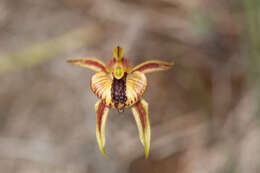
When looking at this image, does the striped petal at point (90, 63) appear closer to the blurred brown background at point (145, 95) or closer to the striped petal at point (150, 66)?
the striped petal at point (150, 66)

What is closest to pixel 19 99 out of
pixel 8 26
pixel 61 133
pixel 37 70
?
pixel 37 70

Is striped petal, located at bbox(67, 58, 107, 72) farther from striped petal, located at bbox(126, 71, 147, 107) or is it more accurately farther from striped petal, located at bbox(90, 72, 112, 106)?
striped petal, located at bbox(126, 71, 147, 107)

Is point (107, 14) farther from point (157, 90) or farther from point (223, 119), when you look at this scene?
point (223, 119)

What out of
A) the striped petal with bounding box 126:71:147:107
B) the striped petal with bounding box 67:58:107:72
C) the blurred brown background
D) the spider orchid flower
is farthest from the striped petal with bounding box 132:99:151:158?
the blurred brown background

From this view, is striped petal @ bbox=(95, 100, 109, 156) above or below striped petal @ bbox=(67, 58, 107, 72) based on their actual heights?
below

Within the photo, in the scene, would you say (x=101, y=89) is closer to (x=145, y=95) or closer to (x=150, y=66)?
(x=150, y=66)

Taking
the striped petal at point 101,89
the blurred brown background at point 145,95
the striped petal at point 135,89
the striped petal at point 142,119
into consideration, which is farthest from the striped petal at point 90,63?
the blurred brown background at point 145,95
